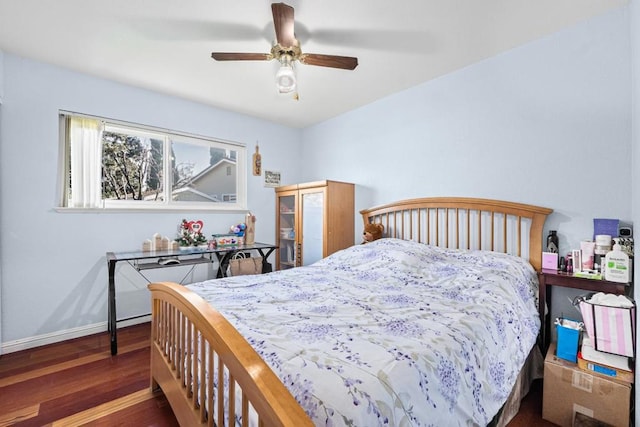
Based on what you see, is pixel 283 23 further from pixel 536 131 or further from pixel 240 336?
pixel 536 131

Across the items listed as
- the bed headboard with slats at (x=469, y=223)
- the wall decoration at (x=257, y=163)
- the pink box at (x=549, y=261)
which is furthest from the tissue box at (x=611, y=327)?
the wall decoration at (x=257, y=163)

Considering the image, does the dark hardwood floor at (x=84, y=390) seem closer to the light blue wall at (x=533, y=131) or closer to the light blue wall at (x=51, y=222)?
the light blue wall at (x=51, y=222)

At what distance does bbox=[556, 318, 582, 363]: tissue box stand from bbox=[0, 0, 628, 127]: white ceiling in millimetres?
1947

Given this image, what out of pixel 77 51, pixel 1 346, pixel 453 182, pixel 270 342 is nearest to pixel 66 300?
pixel 1 346

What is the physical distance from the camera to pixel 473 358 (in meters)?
1.13

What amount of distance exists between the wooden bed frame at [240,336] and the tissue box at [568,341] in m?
0.50

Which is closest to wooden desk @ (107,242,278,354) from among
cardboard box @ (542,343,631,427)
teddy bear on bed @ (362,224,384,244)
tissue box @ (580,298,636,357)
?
teddy bear on bed @ (362,224,384,244)

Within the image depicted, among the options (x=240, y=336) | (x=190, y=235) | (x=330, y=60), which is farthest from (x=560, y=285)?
(x=190, y=235)

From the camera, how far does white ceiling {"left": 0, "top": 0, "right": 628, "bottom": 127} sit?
69.5 inches

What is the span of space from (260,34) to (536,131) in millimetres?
Answer: 2127

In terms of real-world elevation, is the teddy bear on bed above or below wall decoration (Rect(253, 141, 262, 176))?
below

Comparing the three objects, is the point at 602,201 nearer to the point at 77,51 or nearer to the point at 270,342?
the point at 270,342

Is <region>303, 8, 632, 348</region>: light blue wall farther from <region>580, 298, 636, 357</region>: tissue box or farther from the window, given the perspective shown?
the window

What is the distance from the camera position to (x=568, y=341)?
5.35 ft
